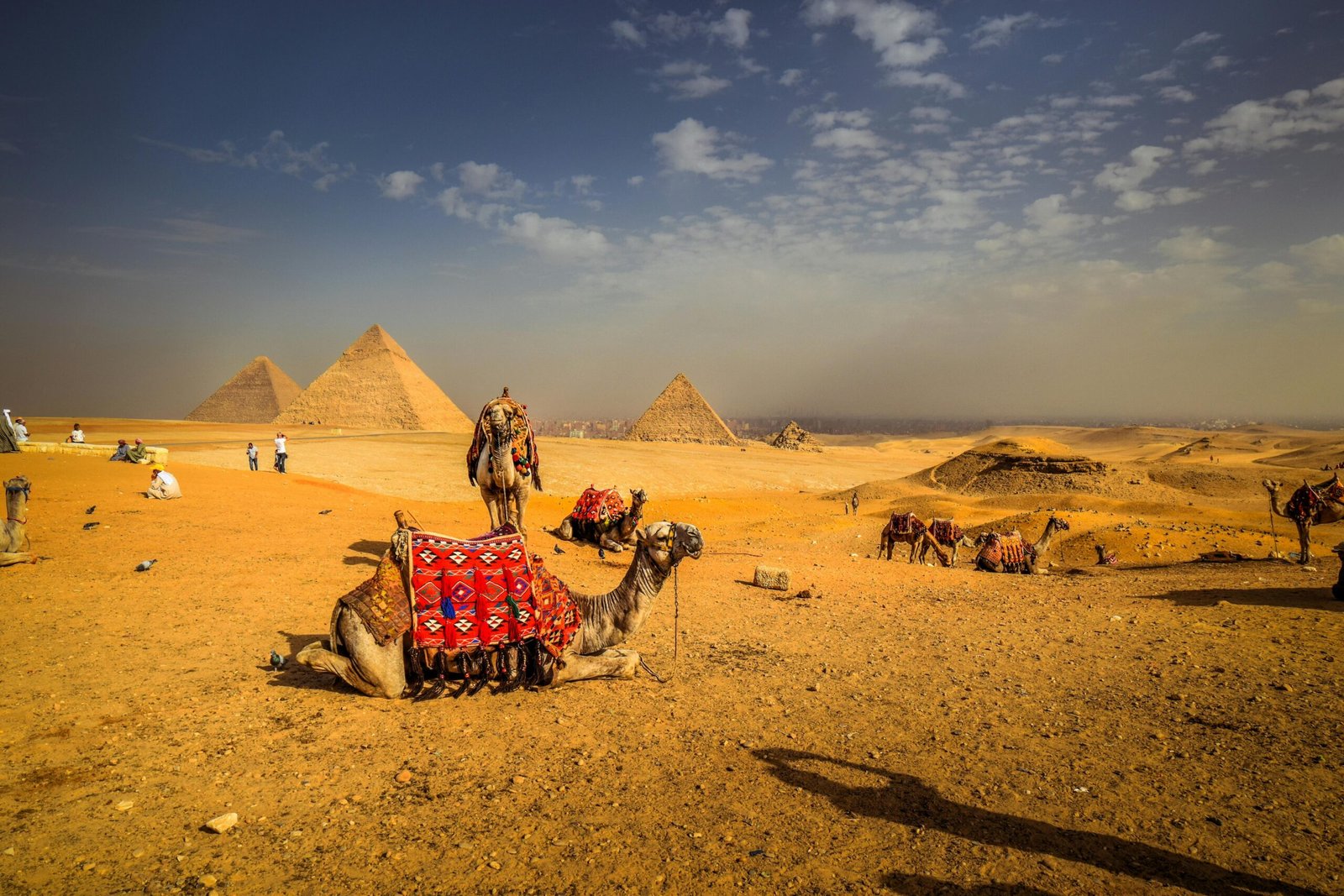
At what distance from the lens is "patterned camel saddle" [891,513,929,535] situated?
521 inches

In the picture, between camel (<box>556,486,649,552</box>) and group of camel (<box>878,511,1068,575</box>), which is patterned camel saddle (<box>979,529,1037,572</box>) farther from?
camel (<box>556,486,649,552</box>)

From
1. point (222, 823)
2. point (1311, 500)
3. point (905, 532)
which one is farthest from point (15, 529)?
point (1311, 500)

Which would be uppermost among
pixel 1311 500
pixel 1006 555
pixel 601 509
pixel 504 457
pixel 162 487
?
pixel 504 457

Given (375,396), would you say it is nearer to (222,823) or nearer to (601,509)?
(601,509)

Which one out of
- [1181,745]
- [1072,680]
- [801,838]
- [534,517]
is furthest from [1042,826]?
[534,517]

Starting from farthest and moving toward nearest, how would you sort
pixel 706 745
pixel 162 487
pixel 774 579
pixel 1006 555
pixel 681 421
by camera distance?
1. pixel 681 421
2. pixel 1006 555
3. pixel 162 487
4. pixel 774 579
5. pixel 706 745

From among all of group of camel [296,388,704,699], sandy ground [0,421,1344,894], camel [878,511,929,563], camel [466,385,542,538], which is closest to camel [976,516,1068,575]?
camel [878,511,929,563]

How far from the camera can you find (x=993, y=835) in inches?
134

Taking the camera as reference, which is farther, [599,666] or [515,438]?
[515,438]

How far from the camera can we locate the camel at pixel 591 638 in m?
4.89

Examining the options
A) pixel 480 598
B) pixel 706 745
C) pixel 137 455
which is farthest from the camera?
pixel 137 455

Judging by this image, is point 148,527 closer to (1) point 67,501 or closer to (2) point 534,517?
(1) point 67,501

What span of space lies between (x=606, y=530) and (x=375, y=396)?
74.4 m

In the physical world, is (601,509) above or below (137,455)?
below
